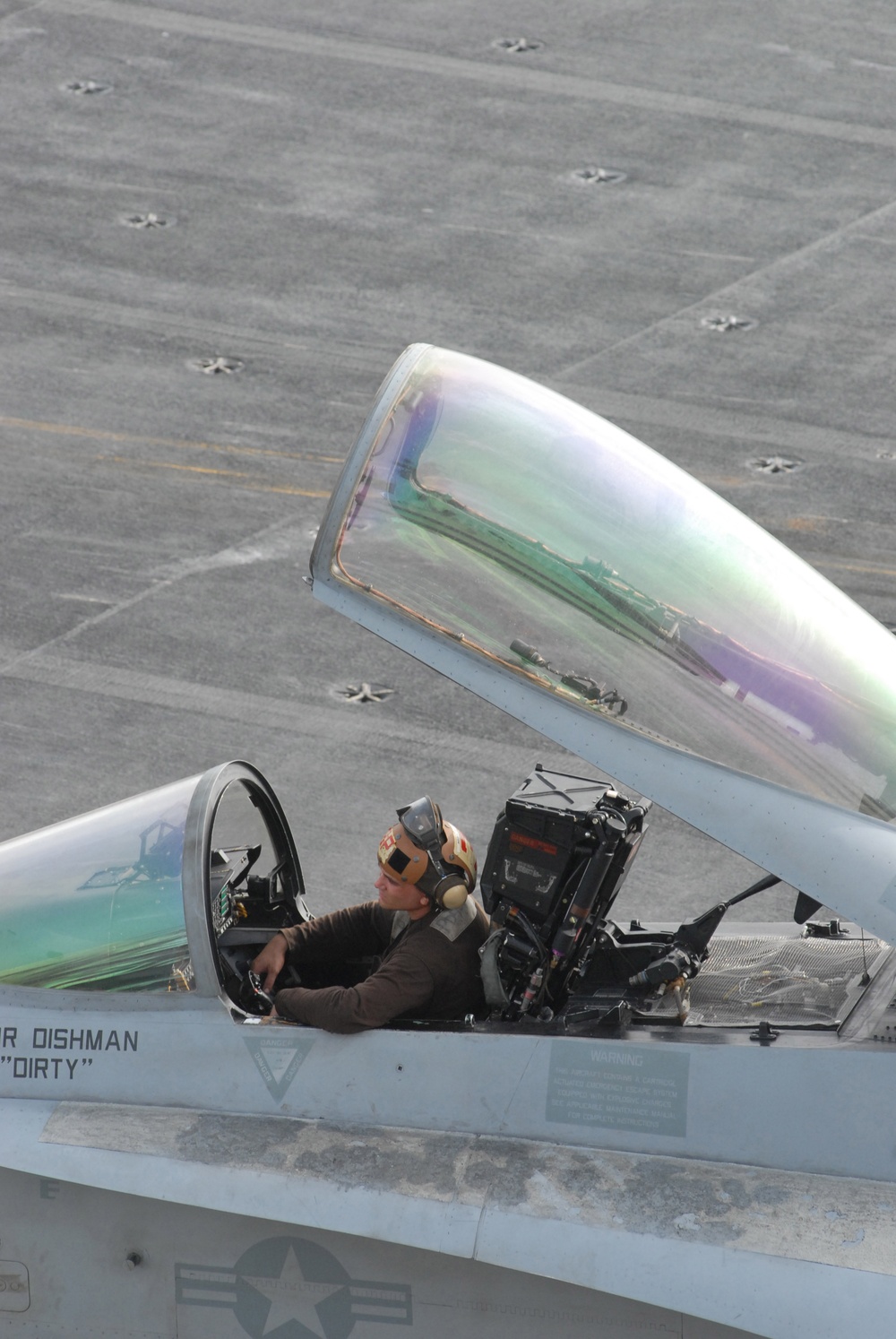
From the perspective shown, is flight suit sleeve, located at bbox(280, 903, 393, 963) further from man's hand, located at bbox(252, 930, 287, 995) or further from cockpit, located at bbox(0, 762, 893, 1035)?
cockpit, located at bbox(0, 762, 893, 1035)

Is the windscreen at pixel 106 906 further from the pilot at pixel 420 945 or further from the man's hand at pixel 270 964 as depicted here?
the man's hand at pixel 270 964

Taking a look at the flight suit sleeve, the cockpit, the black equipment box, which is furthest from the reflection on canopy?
the flight suit sleeve

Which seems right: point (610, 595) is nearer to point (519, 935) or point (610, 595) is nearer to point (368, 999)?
point (519, 935)

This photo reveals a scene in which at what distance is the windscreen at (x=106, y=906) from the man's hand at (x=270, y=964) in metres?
0.64

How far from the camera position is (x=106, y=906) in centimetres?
652

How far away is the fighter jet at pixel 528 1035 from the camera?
5.73 metres

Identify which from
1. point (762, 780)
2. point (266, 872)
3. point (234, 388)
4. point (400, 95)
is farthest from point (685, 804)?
point (400, 95)

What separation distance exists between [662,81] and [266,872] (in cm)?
1688

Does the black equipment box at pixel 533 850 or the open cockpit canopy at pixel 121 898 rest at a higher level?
the black equipment box at pixel 533 850

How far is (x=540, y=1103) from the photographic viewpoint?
605cm

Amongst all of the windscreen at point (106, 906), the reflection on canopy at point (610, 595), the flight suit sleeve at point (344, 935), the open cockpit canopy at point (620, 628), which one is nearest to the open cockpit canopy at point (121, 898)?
the windscreen at point (106, 906)

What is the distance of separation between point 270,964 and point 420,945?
2.47ft

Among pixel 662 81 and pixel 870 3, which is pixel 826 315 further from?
pixel 870 3

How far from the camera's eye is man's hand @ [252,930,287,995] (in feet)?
22.7
